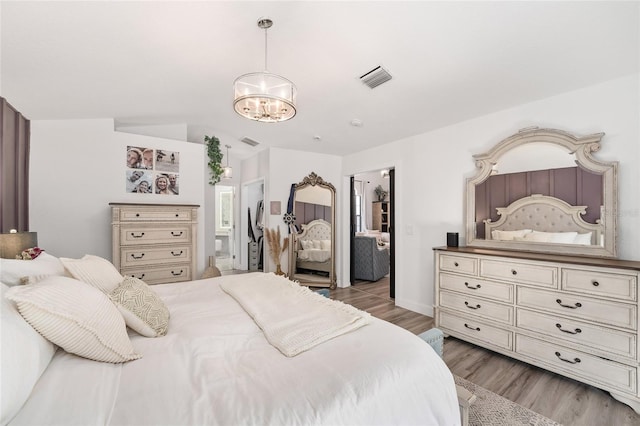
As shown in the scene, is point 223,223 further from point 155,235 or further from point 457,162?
point 457,162

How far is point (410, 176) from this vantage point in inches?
153

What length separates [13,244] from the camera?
2.02 m

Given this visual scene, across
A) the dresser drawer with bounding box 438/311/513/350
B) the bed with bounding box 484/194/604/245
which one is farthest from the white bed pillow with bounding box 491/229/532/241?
the dresser drawer with bounding box 438/311/513/350

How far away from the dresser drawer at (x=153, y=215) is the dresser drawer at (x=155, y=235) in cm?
9

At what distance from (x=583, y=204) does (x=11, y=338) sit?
3.69m

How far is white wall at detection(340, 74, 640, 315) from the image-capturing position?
2.21 m

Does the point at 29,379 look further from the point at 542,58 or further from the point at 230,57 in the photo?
the point at 542,58

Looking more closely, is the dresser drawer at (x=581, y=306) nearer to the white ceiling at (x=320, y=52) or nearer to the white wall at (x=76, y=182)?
the white ceiling at (x=320, y=52)

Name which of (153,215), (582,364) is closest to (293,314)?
(582,364)

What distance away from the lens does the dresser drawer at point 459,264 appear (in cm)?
270

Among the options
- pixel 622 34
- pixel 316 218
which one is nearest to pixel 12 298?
pixel 622 34

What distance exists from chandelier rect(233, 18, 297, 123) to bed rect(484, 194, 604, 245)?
2504 mm

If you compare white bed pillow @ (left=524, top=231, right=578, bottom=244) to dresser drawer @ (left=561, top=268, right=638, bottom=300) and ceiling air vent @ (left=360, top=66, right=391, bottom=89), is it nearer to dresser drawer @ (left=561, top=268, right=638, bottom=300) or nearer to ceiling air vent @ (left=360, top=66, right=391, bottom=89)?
A: dresser drawer @ (left=561, top=268, right=638, bottom=300)

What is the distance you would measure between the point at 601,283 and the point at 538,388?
Result: 932 mm
